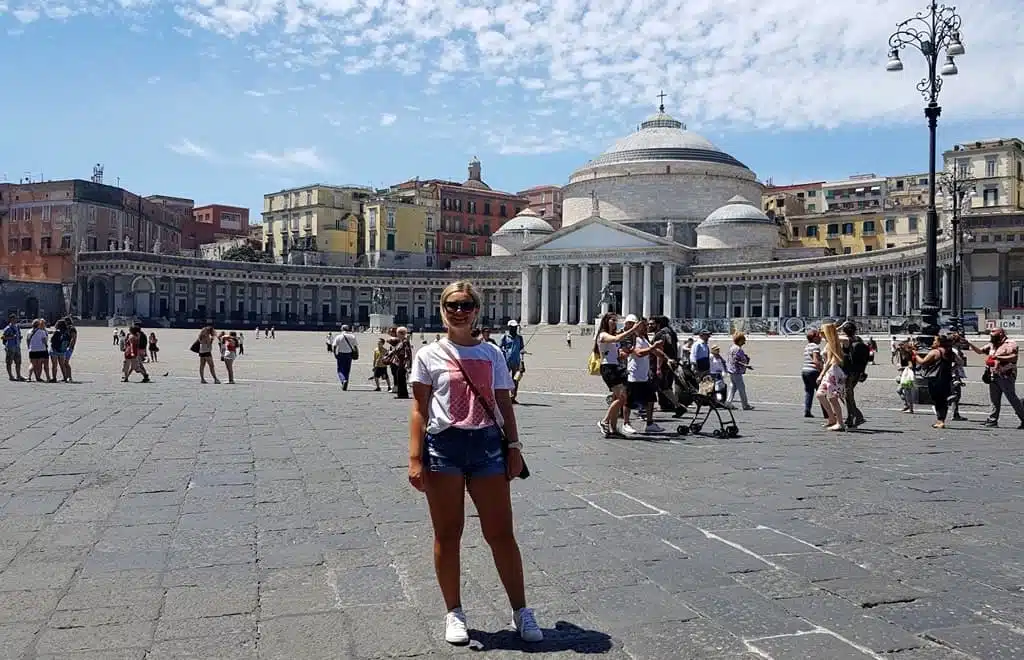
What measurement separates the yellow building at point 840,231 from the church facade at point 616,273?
4485mm

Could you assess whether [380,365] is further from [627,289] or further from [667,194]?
[667,194]

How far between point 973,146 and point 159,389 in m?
63.3

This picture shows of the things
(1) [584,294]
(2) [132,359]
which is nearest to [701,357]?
(2) [132,359]

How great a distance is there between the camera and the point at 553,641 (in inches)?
159

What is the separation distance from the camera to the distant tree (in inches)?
3376

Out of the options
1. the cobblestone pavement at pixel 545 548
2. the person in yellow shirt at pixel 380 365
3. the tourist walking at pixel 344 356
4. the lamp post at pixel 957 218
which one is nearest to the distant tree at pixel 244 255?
the lamp post at pixel 957 218

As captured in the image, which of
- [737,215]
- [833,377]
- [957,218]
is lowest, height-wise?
[833,377]

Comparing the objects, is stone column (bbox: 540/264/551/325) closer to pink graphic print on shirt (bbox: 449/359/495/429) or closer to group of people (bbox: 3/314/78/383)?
group of people (bbox: 3/314/78/383)

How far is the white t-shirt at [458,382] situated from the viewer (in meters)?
4.07

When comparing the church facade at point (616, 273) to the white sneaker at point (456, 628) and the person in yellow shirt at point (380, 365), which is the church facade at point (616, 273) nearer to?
the person in yellow shirt at point (380, 365)

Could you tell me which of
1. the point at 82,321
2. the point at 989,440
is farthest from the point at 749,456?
the point at 82,321

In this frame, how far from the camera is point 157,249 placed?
75.8 meters

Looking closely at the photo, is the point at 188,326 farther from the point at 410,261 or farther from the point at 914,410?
the point at 914,410

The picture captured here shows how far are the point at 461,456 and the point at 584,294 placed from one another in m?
74.3
